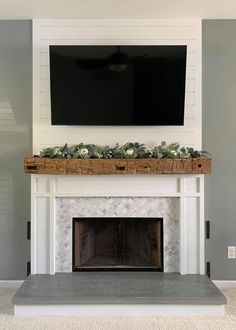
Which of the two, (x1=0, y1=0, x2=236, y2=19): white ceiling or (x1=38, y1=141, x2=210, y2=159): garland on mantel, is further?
(x1=38, y1=141, x2=210, y2=159): garland on mantel

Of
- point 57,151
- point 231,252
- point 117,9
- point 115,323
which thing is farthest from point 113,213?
point 117,9

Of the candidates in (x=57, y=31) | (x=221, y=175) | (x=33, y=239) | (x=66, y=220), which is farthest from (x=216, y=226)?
(x=57, y=31)

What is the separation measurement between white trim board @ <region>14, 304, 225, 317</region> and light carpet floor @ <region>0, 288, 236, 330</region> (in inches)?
1.8

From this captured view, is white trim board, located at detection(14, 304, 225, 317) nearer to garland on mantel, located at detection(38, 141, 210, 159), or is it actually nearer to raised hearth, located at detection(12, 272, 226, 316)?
raised hearth, located at detection(12, 272, 226, 316)

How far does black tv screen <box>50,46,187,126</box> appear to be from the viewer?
3.59m

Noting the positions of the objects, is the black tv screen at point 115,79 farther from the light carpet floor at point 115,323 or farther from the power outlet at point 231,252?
the light carpet floor at point 115,323

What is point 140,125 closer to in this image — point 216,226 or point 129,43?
point 129,43

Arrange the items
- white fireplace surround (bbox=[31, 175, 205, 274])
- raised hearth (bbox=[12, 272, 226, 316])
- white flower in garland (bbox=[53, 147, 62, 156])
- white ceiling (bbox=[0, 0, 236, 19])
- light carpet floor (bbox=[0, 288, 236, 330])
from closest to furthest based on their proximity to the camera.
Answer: light carpet floor (bbox=[0, 288, 236, 330]), raised hearth (bbox=[12, 272, 226, 316]), white ceiling (bbox=[0, 0, 236, 19]), white flower in garland (bbox=[53, 147, 62, 156]), white fireplace surround (bbox=[31, 175, 205, 274])

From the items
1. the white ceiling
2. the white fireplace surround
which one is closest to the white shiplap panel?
Answer: the white ceiling

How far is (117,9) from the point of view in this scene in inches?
138

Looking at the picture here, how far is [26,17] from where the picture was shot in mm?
3695

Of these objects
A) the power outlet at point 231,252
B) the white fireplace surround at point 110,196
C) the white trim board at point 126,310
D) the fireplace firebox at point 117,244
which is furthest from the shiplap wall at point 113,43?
the white trim board at point 126,310

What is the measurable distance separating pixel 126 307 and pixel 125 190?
3.56ft

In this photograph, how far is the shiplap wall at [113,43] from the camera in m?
3.72
